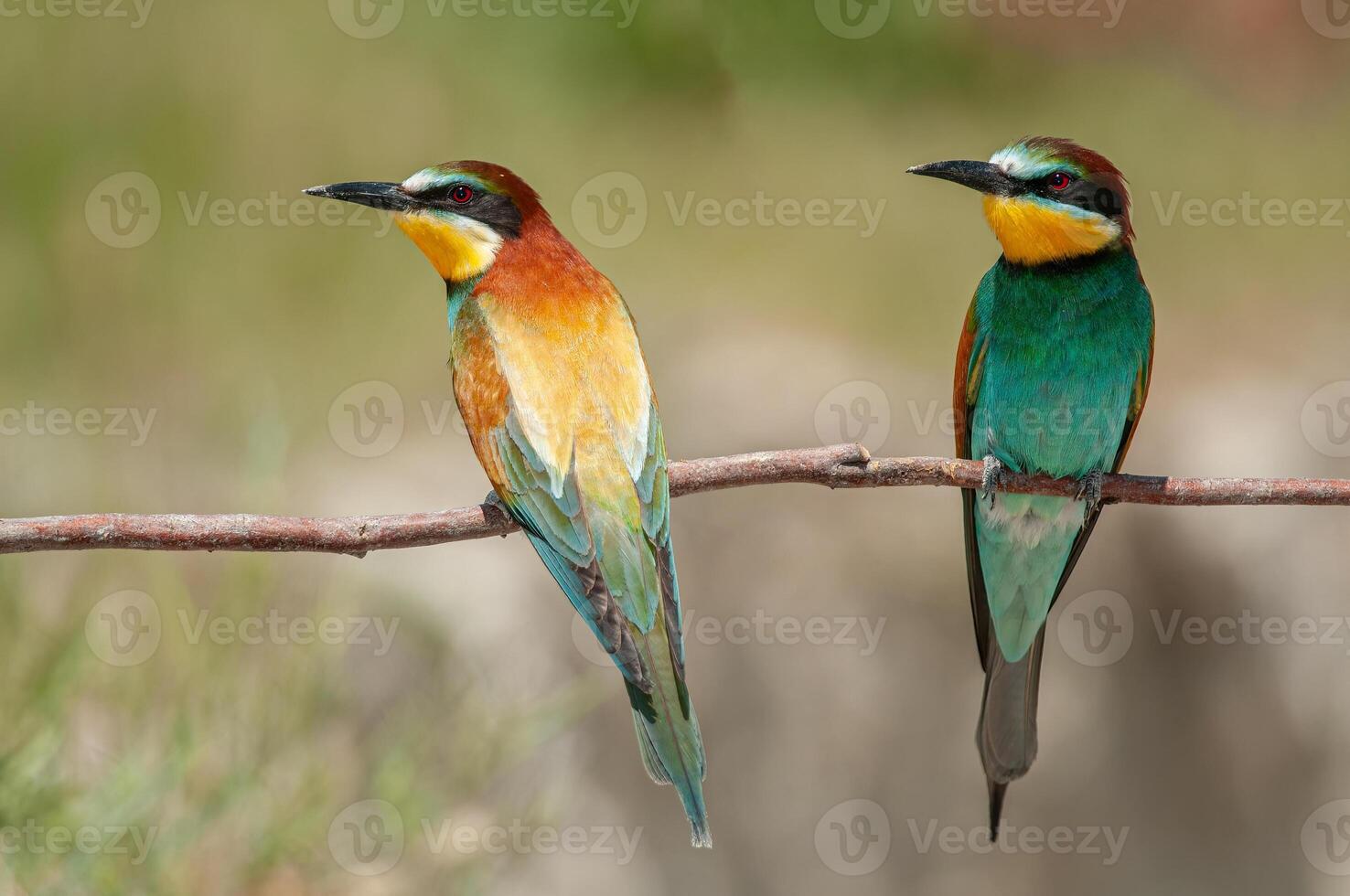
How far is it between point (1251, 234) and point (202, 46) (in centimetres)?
333

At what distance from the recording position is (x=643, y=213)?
4.02 metres

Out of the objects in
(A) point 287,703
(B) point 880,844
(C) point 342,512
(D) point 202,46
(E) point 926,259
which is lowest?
(B) point 880,844

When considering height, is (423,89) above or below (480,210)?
above

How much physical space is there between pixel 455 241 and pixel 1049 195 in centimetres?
88

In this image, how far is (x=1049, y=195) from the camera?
197cm

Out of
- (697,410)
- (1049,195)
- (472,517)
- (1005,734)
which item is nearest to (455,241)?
(472,517)

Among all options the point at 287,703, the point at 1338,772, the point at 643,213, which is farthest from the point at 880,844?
the point at 643,213

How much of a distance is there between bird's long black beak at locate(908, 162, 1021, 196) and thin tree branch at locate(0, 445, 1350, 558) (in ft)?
1.30

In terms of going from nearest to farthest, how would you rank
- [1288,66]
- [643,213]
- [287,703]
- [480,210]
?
[480,210] → [287,703] → [643,213] → [1288,66]

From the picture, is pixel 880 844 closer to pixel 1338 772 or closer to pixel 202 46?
pixel 1338 772

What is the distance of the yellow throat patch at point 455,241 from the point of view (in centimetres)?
194

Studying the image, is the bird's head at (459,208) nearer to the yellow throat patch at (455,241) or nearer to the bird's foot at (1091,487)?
the yellow throat patch at (455,241)

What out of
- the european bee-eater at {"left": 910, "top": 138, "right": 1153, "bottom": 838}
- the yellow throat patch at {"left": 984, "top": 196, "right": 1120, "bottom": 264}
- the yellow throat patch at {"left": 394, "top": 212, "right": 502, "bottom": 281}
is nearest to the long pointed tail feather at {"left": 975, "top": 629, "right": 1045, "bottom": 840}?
the european bee-eater at {"left": 910, "top": 138, "right": 1153, "bottom": 838}

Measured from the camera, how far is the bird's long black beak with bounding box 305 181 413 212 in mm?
1844
